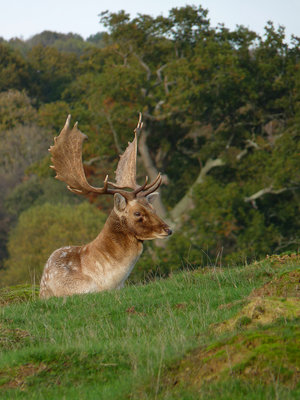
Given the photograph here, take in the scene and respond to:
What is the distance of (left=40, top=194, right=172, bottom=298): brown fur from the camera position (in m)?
12.0

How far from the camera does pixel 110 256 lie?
1215 cm

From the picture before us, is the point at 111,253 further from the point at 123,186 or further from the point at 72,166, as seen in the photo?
the point at 72,166

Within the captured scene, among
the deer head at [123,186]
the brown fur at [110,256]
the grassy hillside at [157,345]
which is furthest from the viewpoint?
the deer head at [123,186]

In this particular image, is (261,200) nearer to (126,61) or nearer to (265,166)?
(265,166)

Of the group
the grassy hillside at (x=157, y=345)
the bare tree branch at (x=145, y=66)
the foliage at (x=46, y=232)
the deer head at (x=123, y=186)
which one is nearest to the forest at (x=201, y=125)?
the bare tree branch at (x=145, y=66)

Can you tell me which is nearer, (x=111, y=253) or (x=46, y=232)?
(x=111, y=253)

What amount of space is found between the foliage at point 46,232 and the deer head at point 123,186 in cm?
3808

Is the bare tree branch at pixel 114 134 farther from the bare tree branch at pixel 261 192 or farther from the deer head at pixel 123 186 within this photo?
the deer head at pixel 123 186

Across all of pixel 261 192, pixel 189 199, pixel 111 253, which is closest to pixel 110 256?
pixel 111 253

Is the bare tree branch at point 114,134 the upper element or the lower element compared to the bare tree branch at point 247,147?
upper

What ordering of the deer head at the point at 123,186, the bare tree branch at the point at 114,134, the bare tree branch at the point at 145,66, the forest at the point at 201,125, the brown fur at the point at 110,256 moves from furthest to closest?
the bare tree branch at the point at 145,66 < the bare tree branch at the point at 114,134 < the forest at the point at 201,125 < the deer head at the point at 123,186 < the brown fur at the point at 110,256

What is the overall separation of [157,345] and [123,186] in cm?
614

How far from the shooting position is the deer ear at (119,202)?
484 inches

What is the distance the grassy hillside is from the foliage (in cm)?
4164
